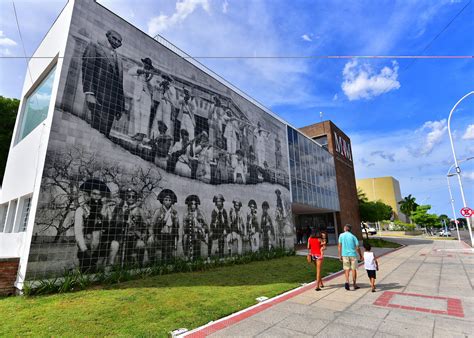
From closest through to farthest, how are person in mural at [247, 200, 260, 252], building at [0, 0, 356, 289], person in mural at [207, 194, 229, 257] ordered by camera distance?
building at [0, 0, 356, 289] → person in mural at [207, 194, 229, 257] → person in mural at [247, 200, 260, 252]

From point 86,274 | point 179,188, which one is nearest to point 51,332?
point 86,274

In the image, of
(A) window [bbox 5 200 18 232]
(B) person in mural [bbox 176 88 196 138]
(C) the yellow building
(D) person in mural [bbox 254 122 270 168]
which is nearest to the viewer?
(A) window [bbox 5 200 18 232]

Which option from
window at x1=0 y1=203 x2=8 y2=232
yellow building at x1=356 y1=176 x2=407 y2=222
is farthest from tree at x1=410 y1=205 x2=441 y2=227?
window at x1=0 y1=203 x2=8 y2=232

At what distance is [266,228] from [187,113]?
981 centimetres

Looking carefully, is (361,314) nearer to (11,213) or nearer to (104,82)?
(104,82)

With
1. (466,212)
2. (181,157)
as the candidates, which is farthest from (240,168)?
(466,212)

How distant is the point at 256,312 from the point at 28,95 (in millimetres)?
15970

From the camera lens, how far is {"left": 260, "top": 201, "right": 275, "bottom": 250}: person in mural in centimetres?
1720

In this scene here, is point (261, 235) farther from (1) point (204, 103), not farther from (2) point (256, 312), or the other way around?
(2) point (256, 312)

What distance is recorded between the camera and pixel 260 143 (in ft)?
62.6

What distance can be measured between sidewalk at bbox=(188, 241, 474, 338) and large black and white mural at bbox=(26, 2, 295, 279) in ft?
19.7

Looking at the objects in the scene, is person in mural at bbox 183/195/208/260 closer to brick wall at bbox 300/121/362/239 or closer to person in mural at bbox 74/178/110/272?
person in mural at bbox 74/178/110/272

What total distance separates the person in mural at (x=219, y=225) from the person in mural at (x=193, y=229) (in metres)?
0.60

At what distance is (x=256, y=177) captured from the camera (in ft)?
58.5
